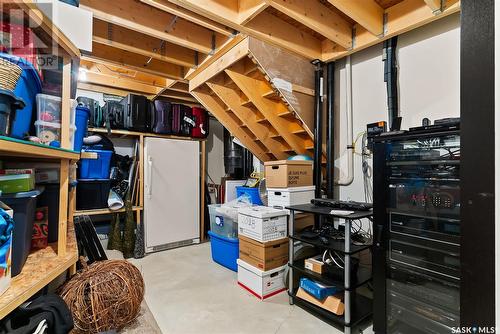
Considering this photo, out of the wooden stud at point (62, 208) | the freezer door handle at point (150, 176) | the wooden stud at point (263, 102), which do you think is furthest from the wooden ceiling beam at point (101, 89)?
the wooden stud at point (62, 208)

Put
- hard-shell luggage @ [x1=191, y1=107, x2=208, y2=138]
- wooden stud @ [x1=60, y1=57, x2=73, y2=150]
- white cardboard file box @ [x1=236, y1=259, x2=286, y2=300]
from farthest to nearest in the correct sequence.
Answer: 1. hard-shell luggage @ [x1=191, y1=107, x2=208, y2=138]
2. white cardboard file box @ [x1=236, y1=259, x2=286, y2=300]
3. wooden stud @ [x1=60, y1=57, x2=73, y2=150]

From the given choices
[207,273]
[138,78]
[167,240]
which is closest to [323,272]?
[207,273]

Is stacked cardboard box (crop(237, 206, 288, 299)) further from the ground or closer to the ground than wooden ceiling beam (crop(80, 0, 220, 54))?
closer to the ground

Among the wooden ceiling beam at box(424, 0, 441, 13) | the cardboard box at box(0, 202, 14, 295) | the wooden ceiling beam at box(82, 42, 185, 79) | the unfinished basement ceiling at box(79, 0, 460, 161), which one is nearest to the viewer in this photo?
the cardboard box at box(0, 202, 14, 295)

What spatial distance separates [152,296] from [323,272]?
1.56 metres

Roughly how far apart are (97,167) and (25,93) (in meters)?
2.60

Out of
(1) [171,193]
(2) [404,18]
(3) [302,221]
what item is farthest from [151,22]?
(3) [302,221]

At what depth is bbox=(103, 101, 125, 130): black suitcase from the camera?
3.42 m

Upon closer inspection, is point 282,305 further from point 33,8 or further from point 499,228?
point 33,8

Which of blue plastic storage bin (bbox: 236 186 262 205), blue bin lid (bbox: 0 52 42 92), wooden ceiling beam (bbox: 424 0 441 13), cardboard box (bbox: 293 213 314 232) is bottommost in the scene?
cardboard box (bbox: 293 213 314 232)

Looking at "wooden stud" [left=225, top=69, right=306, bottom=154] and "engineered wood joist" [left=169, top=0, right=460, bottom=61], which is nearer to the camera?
"engineered wood joist" [left=169, top=0, right=460, bottom=61]

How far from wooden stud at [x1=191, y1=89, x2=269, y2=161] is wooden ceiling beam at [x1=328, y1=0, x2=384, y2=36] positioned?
6.10 feet

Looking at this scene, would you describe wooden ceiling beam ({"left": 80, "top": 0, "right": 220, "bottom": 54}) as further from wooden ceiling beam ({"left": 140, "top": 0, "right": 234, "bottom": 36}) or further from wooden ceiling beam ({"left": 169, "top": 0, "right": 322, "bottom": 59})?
wooden ceiling beam ({"left": 169, "top": 0, "right": 322, "bottom": 59})

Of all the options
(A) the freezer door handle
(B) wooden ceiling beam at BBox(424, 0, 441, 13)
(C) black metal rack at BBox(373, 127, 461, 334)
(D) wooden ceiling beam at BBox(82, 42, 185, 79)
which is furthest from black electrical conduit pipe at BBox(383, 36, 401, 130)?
(A) the freezer door handle
